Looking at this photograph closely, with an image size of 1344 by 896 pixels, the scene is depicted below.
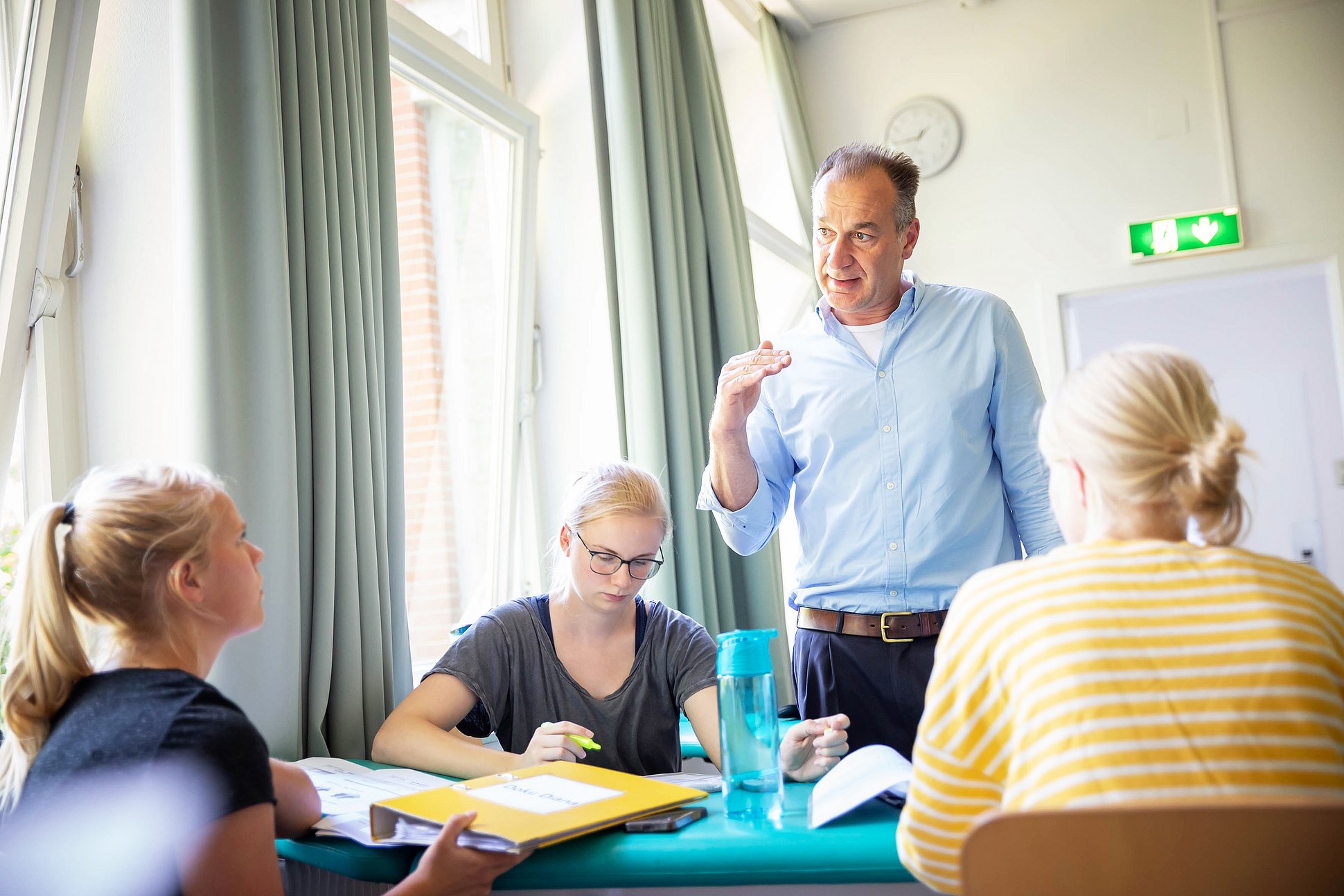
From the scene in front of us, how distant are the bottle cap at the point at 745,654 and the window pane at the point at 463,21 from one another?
2.29 meters

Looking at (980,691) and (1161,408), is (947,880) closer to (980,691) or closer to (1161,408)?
(980,691)

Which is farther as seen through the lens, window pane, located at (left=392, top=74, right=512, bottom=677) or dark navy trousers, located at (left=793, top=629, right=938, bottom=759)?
window pane, located at (left=392, top=74, right=512, bottom=677)

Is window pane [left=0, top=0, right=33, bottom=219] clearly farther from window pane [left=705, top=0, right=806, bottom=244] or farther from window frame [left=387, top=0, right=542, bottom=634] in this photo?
window pane [left=705, top=0, right=806, bottom=244]

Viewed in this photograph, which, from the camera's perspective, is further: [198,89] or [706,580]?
[706,580]

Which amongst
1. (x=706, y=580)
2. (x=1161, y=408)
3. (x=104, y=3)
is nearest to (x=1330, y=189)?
(x=706, y=580)

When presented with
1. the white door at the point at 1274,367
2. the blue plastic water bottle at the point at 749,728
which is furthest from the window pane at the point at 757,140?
the blue plastic water bottle at the point at 749,728

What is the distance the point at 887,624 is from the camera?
1850mm

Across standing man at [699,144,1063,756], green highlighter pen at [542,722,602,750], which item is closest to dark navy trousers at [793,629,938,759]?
standing man at [699,144,1063,756]

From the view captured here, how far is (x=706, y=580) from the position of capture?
3.22 metres

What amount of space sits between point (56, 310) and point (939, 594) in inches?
63.3

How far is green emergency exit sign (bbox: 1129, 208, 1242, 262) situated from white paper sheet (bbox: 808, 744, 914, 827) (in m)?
3.90

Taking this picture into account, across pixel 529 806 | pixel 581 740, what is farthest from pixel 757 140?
pixel 529 806

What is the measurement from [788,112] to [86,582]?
4.19 metres

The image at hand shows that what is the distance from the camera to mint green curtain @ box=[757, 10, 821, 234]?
15.7 feet
